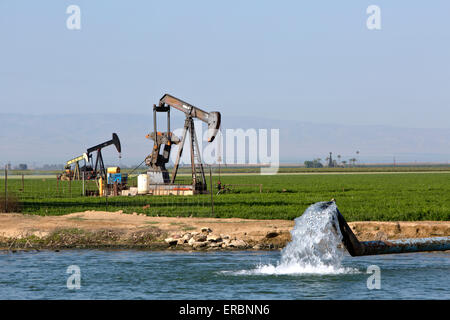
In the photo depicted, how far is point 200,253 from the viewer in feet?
84.5

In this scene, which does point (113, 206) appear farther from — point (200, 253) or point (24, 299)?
point (24, 299)

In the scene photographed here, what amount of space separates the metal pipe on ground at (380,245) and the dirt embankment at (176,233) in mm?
9177

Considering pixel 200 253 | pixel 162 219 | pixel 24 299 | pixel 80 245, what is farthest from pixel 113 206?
pixel 24 299

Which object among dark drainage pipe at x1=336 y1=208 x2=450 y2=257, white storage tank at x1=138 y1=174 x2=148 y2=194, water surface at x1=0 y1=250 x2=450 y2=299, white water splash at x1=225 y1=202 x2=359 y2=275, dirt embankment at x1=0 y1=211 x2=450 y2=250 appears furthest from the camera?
white storage tank at x1=138 y1=174 x2=148 y2=194

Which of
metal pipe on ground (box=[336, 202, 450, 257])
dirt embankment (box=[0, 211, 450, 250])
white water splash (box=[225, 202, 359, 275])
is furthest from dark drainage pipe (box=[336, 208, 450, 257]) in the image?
dirt embankment (box=[0, 211, 450, 250])

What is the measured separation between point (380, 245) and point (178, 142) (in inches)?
1596

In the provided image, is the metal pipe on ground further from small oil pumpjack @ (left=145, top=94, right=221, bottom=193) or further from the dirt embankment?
small oil pumpjack @ (left=145, top=94, right=221, bottom=193)

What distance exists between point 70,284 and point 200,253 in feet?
23.2

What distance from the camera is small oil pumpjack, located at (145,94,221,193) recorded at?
55.1m

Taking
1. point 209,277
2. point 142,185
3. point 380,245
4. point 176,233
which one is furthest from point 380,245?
point 142,185

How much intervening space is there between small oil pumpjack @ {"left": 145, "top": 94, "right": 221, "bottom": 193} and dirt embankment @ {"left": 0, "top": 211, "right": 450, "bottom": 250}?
80.1 ft

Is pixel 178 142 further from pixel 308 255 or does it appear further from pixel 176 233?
pixel 308 255

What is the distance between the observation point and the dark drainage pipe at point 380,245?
55.7 ft

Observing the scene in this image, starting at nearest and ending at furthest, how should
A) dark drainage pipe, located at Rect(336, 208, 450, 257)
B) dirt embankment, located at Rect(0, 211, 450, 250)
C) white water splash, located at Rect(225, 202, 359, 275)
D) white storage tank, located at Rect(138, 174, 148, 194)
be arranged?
dark drainage pipe, located at Rect(336, 208, 450, 257) → white water splash, located at Rect(225, 202, 359, 275) → dirt embankment, located at Rect(0, 211, 450, 250) → white storage tank, located at Rect(138, 174, 148, 194)
